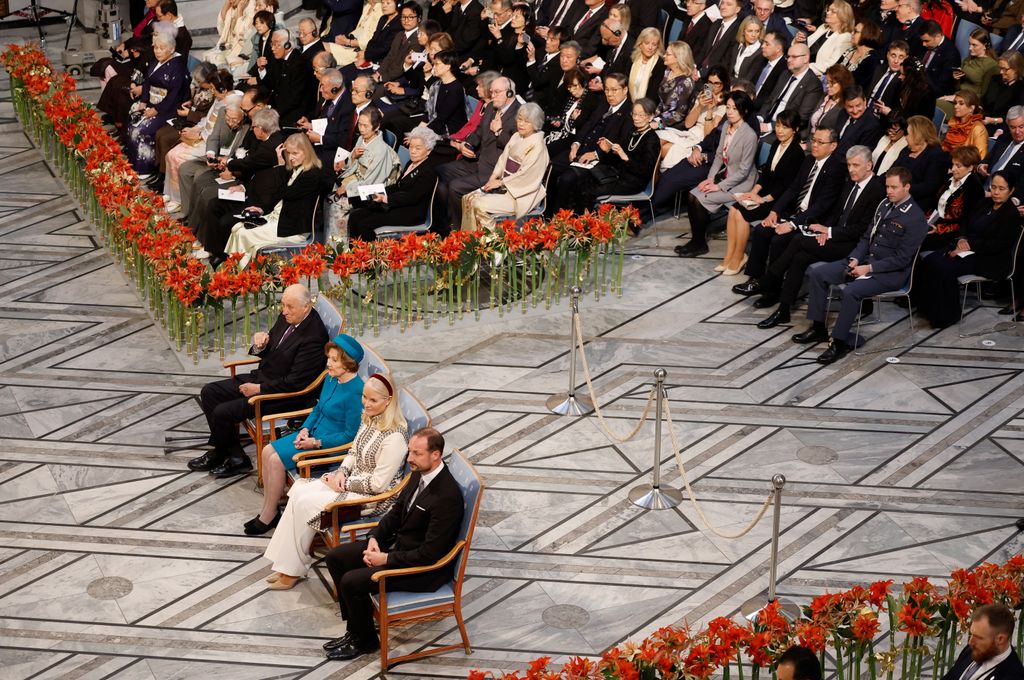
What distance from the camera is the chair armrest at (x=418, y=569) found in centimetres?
631

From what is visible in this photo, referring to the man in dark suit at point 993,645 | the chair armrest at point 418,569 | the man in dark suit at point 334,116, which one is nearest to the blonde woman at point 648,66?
the man in dark suit at point 334,116

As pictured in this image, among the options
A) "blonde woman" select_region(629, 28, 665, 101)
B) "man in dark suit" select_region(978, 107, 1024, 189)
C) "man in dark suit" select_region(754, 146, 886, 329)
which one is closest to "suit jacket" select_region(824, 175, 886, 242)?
"man in dark suit" select_region(754, 146, 886, 329)

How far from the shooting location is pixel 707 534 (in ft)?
24.6

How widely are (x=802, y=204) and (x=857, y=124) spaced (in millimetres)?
821

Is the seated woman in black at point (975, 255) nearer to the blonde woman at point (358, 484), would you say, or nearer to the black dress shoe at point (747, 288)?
the black dress shoe at point (747, 288)

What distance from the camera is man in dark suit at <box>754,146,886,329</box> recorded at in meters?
9.55

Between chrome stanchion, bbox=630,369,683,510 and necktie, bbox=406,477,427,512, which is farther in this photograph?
chrome stanchion, bbox=630,369,683,510

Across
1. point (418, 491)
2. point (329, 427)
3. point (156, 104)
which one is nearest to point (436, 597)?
point (418, 491)

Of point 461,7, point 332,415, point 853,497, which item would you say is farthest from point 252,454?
point 461,7

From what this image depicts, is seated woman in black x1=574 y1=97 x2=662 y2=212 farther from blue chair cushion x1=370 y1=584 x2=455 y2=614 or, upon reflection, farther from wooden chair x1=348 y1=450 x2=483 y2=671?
blue chair cushion x1=370 y1=584 x2=455 y2=614

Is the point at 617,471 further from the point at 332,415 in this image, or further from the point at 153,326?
the point at 153,326

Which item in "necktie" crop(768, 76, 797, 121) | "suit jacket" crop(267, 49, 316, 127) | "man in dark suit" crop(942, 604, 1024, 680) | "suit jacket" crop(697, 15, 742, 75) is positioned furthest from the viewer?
"suit jacket" crop(267, 49, 316, 127)

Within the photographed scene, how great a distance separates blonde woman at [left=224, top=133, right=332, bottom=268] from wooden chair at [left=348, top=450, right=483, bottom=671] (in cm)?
407

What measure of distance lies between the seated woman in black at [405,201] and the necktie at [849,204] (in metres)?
2.92
